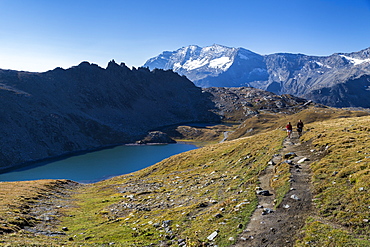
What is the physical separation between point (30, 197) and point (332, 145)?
5127 cm

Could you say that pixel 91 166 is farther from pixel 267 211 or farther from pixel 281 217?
pixel 281 217

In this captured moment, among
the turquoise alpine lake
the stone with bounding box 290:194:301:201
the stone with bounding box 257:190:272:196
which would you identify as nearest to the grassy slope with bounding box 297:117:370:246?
the stone with bounding box 290:194:301:201

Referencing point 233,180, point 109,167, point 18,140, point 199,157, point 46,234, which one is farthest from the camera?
point 18,140

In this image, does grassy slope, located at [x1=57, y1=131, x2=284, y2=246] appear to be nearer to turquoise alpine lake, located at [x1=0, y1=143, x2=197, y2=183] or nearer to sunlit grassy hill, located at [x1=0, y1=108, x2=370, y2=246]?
sunlit grassy hill, located at [x1=0, y1=108, x2=370, y2=246]

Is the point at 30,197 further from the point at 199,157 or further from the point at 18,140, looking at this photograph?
the point at 18,140

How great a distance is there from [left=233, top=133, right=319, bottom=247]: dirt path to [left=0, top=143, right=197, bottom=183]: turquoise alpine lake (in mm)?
112495

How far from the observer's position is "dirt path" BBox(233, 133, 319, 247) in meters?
16.3

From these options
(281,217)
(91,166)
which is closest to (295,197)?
(281,217)

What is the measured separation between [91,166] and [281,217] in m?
152

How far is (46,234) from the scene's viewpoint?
26.5 m

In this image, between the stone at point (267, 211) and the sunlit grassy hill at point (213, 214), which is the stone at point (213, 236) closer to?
the sunlit grassy hill at point (213, 214)

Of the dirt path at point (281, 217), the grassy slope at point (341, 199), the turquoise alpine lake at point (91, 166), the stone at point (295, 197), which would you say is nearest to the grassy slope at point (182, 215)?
the dirt path at point (281, 217)

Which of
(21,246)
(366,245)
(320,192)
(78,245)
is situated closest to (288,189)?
(320,192)

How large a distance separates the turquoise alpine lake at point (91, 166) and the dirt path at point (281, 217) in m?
112
